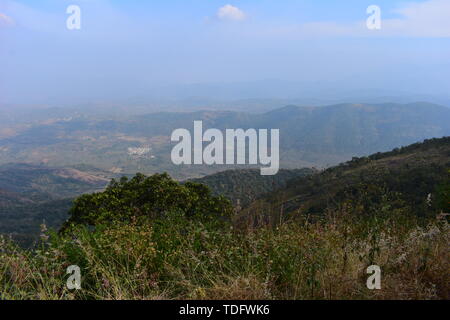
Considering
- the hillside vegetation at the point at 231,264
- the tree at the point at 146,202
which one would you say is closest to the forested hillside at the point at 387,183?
the tree at the point at 146,202

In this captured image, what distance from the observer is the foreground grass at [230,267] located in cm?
301

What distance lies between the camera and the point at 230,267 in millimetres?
3377

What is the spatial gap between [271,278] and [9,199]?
100 metres

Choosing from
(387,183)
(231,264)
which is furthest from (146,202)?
(387,183)

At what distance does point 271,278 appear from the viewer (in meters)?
3.24

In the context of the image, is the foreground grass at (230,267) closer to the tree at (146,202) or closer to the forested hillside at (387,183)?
the tree at (146,202)

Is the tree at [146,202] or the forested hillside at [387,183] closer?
the tree at [146,202]

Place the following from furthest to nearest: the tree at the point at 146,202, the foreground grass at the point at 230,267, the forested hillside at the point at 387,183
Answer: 1. the forested hillside at the point at 387,183
2. the tree at the point at 146,202
3. the foreground grass at the point at 230,267

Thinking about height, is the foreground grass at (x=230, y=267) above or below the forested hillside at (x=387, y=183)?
above

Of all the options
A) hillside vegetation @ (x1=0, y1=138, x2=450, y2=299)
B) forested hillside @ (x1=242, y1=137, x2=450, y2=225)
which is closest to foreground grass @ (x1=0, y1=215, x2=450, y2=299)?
hillside vegetation @ (x1=0, y1=138, x2=450, y2=299)

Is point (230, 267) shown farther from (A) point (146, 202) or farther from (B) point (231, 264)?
(A) point (146, 202)

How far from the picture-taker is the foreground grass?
3010mm

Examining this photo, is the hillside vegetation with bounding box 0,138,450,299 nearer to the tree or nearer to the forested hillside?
the tree
